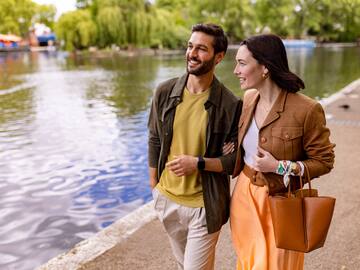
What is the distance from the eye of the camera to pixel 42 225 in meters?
4.86

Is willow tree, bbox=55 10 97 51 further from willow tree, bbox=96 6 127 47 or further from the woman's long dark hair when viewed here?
the woman's long dark hair

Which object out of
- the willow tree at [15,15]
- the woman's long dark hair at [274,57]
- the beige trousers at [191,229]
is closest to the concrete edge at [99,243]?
the beige trousers at [191,229]

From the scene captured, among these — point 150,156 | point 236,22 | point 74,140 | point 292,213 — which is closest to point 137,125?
point 74,140

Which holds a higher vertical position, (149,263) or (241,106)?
(241,106)

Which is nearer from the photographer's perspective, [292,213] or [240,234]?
[292,213]

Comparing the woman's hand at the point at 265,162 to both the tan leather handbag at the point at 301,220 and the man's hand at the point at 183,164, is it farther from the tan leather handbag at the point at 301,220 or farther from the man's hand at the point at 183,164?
the man's hand at the point at 183,164

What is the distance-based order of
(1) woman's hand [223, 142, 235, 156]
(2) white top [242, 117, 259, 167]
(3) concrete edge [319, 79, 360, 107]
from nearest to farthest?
(2) white top [242, 117, 259, 167], (1) woman's hand [223, 142, 235, 156], (3) concrete edge [319, 79, 360, 107]

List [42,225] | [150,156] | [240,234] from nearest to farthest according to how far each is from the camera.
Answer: [240,234], [150,156], [42,225]

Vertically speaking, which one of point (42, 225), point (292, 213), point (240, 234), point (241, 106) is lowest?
point (42, 225)

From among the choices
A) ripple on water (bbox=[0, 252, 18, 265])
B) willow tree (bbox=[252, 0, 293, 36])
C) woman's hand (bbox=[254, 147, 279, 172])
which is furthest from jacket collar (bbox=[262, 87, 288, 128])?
willow tree (bbox=[252, 0, 293, 36])

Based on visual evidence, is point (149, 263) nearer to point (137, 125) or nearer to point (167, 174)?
point (167, 174)

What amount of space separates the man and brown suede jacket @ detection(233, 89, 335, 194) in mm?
223

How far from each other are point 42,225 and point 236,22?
5894 cm

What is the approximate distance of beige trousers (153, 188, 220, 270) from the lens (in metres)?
2.04
